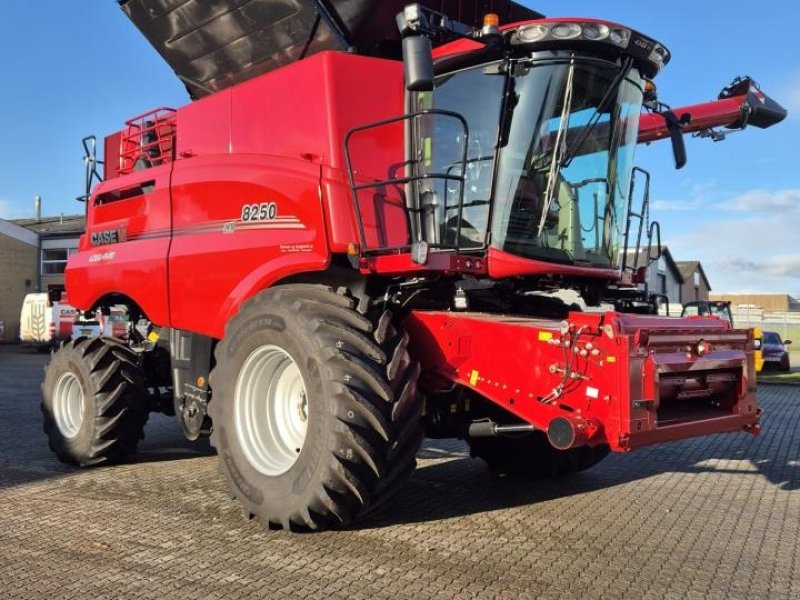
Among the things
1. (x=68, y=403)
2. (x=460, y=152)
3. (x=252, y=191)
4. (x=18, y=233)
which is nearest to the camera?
(x=460, y=152)

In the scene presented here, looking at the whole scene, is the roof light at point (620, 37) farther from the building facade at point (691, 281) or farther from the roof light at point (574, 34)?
the building facade at point (691, 281)

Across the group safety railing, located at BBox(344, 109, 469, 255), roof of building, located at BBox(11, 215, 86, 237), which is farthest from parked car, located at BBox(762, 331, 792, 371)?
roof of building, located at BBox(11, 215, 86, 237)

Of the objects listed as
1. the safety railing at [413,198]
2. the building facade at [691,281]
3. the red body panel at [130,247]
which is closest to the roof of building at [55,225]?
the red body panel at [130,247]

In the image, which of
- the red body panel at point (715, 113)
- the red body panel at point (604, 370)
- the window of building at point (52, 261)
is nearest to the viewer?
the red body panel at point (604, 370)

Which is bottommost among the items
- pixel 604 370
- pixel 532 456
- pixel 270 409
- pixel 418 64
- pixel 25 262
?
pixel 532 456

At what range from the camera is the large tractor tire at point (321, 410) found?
4.11 meters

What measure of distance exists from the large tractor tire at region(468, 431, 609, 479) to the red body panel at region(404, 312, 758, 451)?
4.44 feet

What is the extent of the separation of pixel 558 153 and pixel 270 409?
263cm

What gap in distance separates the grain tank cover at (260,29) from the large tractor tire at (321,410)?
198 centimetres

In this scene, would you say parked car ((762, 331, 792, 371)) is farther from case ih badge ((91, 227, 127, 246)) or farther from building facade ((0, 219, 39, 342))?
building facade ((0, 219, 39, 342))

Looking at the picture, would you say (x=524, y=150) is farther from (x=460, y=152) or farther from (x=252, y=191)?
(x=252, y=191)

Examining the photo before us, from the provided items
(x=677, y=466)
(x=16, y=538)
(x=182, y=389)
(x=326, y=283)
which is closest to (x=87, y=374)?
(x=182, y=389)

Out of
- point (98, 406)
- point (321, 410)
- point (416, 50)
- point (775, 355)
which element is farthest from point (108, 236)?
point (775, 355)

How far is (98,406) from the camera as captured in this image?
6.50m
